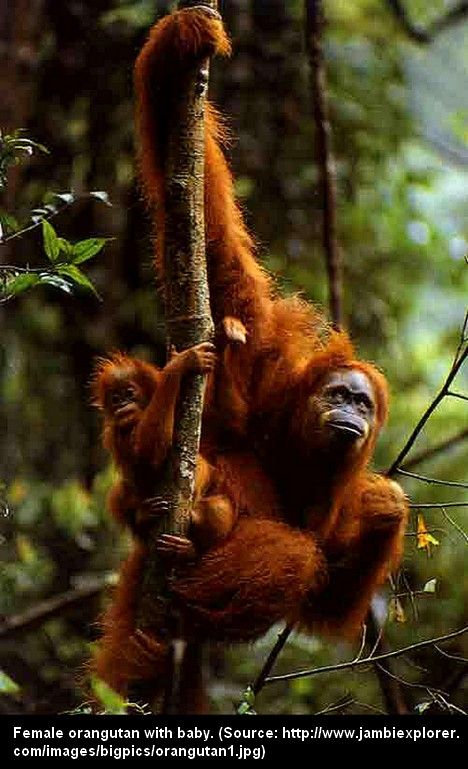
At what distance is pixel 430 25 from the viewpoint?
7773 mm

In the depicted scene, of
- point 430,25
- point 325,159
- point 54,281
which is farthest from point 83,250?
point 430,25

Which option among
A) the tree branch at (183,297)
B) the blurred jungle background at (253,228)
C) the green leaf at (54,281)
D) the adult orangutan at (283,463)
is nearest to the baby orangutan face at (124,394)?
the adult orangutan at (283,463)

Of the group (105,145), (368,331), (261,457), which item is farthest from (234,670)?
(105,145)

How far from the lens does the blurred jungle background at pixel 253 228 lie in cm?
642

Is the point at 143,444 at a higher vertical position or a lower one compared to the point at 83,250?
lower

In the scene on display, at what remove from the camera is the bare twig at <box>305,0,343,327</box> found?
5332 millimetres

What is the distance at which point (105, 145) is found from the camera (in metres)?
7.02

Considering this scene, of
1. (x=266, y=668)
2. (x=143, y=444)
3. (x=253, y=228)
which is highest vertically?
(x=253, y=228)

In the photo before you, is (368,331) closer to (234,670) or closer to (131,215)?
(131,215)

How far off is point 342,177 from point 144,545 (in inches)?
148

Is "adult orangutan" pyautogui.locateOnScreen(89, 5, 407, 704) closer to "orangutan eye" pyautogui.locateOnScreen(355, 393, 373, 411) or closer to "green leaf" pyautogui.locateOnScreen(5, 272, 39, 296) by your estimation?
"orangutan eye" pyautogui.locateOnScreen(355, 393, 373, 411)

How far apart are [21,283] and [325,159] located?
2.52 meters

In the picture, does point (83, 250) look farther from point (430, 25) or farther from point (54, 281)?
point (430, 25)

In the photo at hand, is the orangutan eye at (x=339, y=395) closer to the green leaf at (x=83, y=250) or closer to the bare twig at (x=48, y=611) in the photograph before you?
the green leaf at (x=83, y=250)
